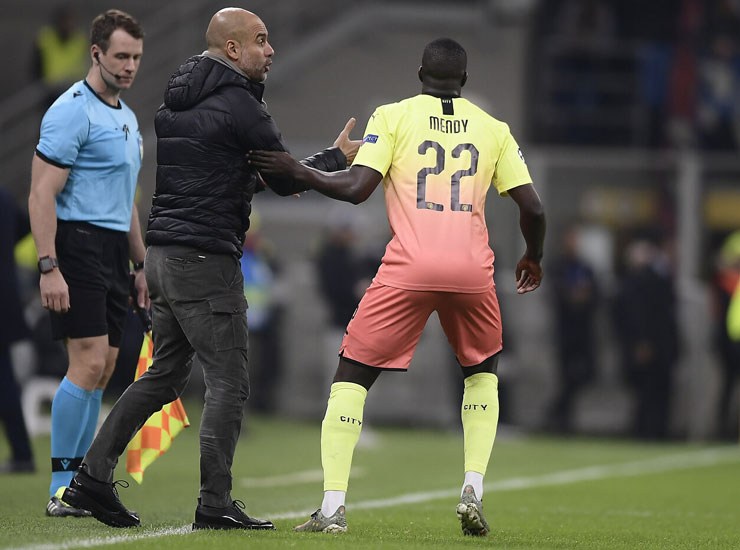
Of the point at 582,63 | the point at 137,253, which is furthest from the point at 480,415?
the point at 582,63

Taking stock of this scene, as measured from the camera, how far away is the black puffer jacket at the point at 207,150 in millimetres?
6781

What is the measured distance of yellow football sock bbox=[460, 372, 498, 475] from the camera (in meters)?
7.14

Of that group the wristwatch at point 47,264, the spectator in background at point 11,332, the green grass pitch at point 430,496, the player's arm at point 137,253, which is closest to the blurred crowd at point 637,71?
the green grass pitch at point 430,496

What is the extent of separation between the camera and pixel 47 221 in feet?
25.1

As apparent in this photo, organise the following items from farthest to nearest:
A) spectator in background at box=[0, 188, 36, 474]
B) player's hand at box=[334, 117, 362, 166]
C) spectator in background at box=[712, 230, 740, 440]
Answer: spectator in background at box=[712, 230, 740, 440], spectator in background at box=[0, 188, 36, 474], player's hand at box=[334, 117, 362, 166]

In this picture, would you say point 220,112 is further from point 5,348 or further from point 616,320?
point 616,320

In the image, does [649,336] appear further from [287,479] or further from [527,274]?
[527,274]

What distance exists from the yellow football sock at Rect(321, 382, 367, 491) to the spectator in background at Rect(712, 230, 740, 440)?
1128cm

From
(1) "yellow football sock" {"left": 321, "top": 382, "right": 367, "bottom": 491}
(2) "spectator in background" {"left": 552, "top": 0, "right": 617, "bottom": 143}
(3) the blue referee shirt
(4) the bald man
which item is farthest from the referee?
(2) "spectator in background" {"left": 552, "top": 0, "right": 617, "bottom": 143}

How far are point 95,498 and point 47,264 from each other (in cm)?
126

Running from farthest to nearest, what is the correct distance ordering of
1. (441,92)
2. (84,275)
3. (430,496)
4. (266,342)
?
(266,342) < (430,496) < (84,275) < (441,92)

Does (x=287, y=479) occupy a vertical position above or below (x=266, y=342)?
below

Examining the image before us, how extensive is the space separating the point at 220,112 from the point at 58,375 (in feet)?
34.7

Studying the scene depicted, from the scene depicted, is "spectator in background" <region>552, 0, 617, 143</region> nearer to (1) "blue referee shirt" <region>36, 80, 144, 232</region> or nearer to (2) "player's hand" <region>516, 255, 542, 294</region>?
(1) "blue referee shirt" <region>36, 80, 144, 232</region>
